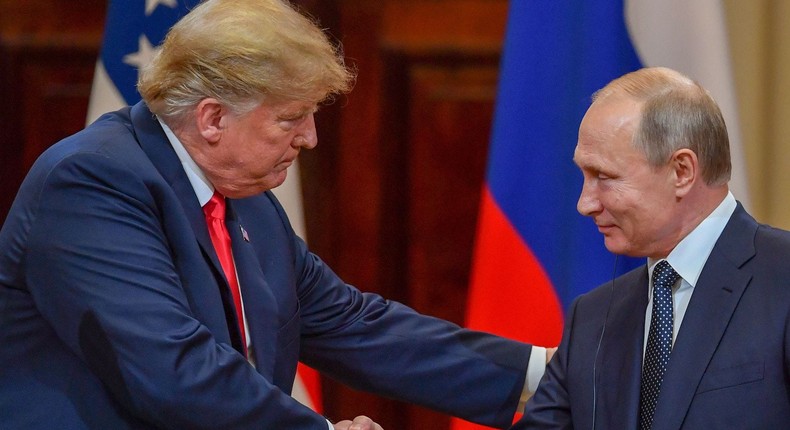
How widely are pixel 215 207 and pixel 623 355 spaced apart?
790 mm

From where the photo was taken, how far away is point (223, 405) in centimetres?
189

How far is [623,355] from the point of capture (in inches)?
79.1

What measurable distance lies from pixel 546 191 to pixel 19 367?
1.22m

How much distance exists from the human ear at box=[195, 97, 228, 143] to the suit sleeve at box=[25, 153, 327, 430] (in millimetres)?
168

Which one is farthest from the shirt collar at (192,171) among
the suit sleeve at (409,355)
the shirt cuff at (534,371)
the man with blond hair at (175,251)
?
the shirt cuff at (534,371)

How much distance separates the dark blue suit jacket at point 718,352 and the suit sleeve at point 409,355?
13.8 inches

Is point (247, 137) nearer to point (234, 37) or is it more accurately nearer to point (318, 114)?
point (234, 37)

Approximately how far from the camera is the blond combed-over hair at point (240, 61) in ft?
6.48

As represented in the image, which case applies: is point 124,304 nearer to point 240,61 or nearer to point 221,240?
point 221,240

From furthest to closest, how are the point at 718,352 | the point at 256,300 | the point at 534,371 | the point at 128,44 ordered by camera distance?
the point at 128,44
the point at 534,371
the point at 256,300
the point at 718,352

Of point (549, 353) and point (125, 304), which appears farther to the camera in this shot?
point (549, 353)

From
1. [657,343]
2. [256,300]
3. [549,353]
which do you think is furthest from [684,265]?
[256,300]

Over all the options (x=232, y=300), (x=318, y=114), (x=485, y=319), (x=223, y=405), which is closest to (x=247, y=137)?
(x=232, y=300)

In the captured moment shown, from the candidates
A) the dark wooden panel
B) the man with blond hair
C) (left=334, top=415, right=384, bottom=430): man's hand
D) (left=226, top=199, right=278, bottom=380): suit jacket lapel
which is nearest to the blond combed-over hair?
the man with blond hair
